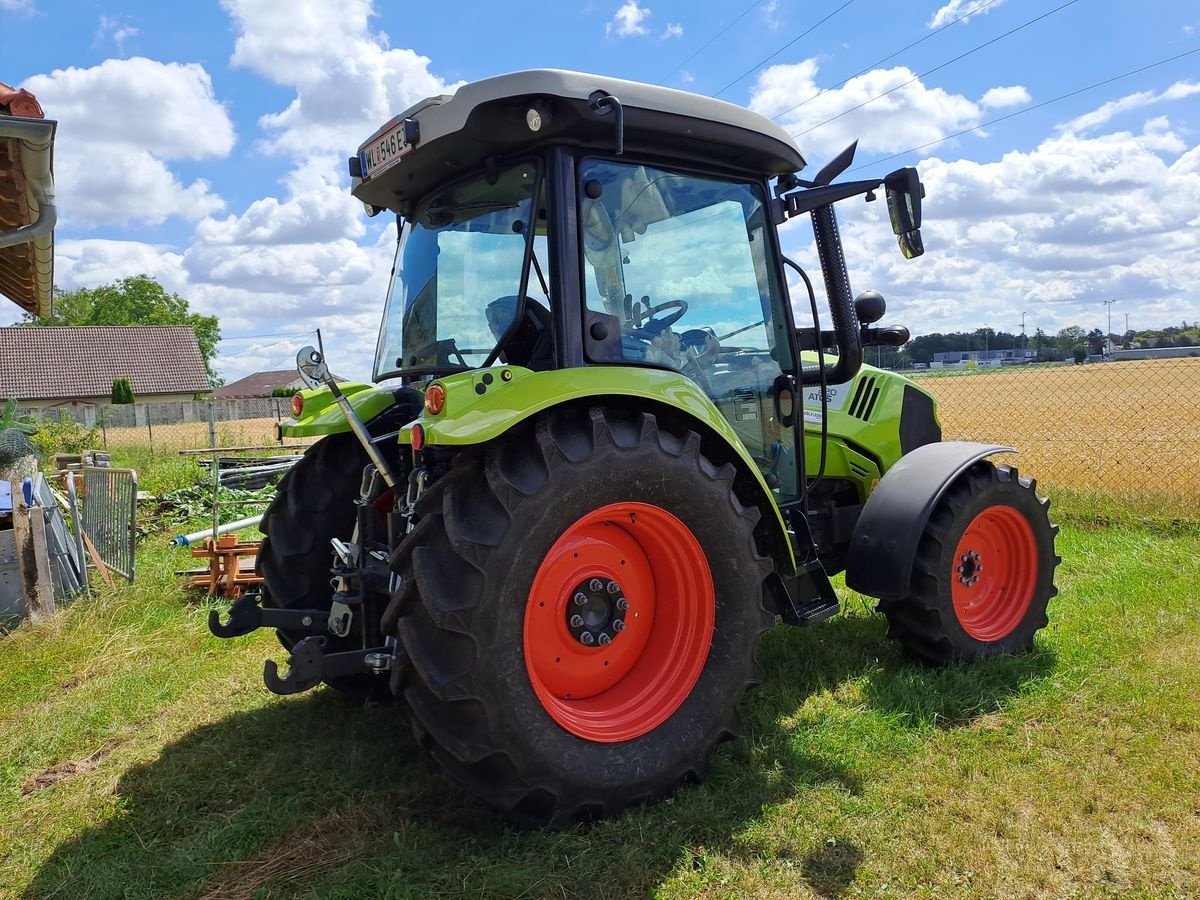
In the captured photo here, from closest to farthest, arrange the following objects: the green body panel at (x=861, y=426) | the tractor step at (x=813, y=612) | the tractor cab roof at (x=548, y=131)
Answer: the tractor cab roof at (x=548, y=131) < the tractor step at (x=813, y=612) < the green body panel at (x=861, y=426)

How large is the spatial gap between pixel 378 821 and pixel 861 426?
301 centimetres

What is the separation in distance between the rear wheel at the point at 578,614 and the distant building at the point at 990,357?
29.8m

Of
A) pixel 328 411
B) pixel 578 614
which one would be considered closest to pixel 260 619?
pixel 328 411

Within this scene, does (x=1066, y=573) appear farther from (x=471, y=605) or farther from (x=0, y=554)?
(x=0, y=554)

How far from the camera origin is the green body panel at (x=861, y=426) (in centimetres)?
441

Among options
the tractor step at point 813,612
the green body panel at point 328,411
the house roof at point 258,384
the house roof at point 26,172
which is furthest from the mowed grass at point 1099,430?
the house roof at point 258,384

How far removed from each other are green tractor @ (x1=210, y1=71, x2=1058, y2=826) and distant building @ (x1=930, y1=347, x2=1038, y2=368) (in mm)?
28593

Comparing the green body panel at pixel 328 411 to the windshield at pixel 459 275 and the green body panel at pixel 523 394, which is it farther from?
the green body panel at pixel 523 394

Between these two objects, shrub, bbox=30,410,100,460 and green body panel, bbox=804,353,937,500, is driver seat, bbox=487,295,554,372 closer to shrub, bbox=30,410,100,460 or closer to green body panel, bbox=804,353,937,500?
green body panel, bbox=804,353,937,500

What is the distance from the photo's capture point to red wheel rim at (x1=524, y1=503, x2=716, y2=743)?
2.84 meters

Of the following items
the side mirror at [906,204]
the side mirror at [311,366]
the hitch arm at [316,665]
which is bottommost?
the hitch arm at [316,665]

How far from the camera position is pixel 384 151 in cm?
329

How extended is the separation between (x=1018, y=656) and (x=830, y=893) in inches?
85.8

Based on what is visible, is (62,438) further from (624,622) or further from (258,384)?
(258,384)
